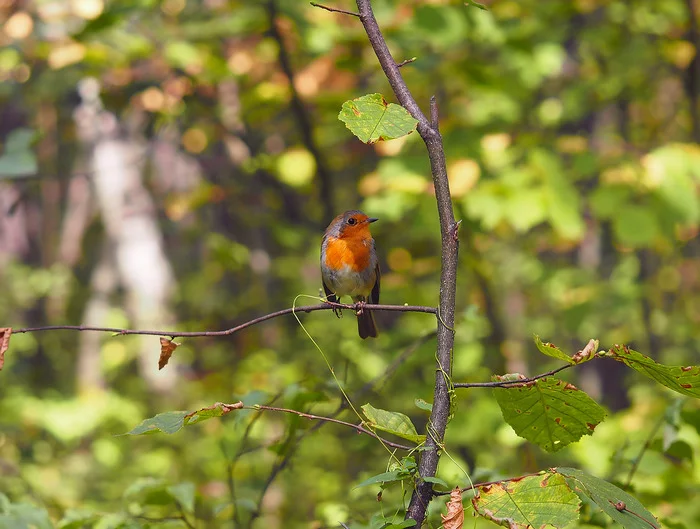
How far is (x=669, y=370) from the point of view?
102 centimetres

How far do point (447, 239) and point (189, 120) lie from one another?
14.9 feet

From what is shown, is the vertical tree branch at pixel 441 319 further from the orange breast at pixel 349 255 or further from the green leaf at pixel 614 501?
the orange breast at pixel 349 255

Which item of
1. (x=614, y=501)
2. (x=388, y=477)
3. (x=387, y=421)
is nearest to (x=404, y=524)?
(x=388, y=477)

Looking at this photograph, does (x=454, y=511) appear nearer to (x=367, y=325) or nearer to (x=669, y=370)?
(x=669, y=370)

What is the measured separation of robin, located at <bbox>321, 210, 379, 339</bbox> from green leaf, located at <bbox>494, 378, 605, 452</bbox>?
2.05 m

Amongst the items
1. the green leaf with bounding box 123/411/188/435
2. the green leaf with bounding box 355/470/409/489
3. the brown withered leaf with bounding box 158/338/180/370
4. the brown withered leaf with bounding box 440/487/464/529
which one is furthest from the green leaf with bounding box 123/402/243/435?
the brown withered leaf with bounding box 440/487/464/529

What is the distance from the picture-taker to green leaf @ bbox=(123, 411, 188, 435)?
1.11 m

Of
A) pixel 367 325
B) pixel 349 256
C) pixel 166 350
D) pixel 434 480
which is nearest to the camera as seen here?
pixel 434 480

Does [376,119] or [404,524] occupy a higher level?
[376,119]

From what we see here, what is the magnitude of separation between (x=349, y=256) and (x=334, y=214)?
1.56m

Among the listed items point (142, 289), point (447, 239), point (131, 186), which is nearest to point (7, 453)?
point (142, 289)

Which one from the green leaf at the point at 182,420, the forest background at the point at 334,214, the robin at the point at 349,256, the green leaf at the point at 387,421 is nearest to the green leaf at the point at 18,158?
the forest background at the point at 334,214

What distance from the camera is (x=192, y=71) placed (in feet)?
16.2

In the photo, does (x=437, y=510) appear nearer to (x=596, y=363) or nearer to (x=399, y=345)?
(x=399, y=345)
